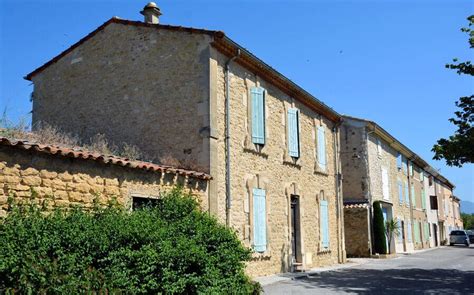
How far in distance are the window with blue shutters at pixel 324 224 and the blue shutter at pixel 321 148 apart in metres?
1.30

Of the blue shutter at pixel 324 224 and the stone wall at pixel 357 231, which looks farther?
the stone wall at pixel 357 231

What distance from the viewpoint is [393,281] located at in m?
12.8

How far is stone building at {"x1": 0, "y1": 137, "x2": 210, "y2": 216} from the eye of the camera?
694 centimetres

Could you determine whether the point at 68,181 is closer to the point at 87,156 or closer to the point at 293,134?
the point at 87,156

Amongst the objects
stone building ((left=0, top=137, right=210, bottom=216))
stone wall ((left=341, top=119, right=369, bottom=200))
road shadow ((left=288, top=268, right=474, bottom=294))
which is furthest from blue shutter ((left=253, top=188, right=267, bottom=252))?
stone wall ((left=341, top=119, right=369, bottom=200))

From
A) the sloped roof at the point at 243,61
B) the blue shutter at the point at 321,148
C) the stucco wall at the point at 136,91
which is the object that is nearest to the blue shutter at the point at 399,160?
the blue shutter at the point at 321,148

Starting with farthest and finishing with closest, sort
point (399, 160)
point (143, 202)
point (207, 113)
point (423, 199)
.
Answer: point (423, 199) < point (399, 160) < point (207, 113) < point (143, 202)

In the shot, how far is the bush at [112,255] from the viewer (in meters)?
6.01

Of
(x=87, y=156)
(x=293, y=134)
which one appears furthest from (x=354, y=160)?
(x=87, y=156)

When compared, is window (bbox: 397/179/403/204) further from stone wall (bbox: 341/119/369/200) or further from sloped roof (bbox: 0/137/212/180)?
sloped roof (bbox: 0/137/212/180)

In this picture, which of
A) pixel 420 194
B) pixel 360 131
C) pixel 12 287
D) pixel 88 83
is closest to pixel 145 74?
pixel 88 83

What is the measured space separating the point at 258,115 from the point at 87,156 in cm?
626

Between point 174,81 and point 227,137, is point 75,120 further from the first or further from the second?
point 227,137

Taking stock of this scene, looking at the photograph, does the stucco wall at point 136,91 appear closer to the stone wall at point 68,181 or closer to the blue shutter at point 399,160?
the stone wall at point 68,181
